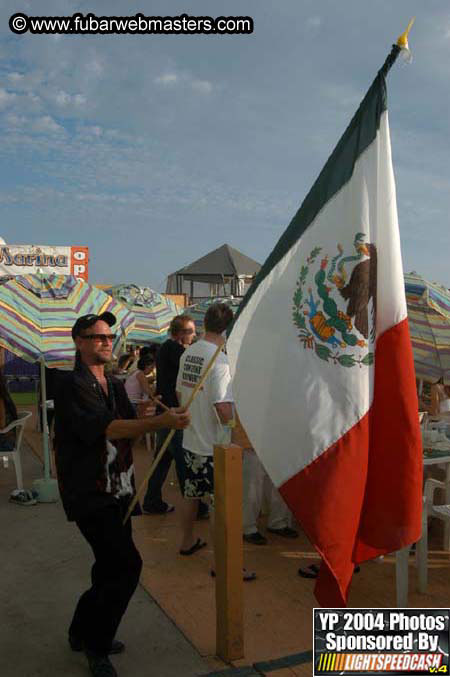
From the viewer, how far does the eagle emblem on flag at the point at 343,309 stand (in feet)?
9.15

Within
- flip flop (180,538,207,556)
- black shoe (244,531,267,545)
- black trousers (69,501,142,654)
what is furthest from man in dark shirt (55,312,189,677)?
black shoe (244,531,267,545)

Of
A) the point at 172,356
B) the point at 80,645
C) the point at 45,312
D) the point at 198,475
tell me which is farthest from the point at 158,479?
the point at 80,645

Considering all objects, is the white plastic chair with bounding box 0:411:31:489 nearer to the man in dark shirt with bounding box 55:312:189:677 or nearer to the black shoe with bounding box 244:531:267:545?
the black shoe with bounding box 244:531:267:545

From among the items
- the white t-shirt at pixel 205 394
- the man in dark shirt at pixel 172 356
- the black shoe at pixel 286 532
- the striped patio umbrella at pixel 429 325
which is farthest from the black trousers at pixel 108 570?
the striped patio umbrella at pixel 429 325

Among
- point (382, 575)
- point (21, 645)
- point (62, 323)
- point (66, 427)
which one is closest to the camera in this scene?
point (66, 427)

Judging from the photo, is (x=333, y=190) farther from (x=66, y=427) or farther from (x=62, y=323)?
(x=62, y=323)

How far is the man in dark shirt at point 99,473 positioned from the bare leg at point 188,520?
1.38 m

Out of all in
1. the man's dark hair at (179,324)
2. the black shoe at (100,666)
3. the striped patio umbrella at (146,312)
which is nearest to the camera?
the black shoe at (100,666)

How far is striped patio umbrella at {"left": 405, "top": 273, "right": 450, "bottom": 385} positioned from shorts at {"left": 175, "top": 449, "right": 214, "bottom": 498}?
282cm

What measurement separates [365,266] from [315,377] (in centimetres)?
56

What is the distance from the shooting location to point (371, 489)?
279cm

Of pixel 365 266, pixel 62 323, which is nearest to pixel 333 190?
pixel 365 266

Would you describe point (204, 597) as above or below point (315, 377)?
below

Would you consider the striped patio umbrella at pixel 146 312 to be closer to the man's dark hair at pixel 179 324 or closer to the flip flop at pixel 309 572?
the man's dark hair at pixel 179 324
